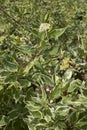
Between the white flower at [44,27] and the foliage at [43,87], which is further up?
the white flower at [44,27]

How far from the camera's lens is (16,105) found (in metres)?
1.67

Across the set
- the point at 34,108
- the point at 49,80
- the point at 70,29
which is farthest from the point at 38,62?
the point at 70,29

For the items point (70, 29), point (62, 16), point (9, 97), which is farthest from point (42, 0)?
point (9, 97)

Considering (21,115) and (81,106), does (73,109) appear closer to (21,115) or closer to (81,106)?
(81,106)

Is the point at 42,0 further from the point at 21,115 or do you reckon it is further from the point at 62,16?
the point at 21,115

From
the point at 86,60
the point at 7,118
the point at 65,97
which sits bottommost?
the point at 7,118

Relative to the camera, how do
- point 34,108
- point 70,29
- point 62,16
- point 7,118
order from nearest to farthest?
point 34,108 → point 7,118 → point 70,29 → point 62,16

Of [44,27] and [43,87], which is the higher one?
[44,27]

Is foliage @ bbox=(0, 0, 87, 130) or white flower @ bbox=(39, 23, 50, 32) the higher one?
white flower @ bbox=(39, 23, 50, 32)

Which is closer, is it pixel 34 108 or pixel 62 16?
pixel 34 108

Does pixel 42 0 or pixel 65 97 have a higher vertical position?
pixel 42 0

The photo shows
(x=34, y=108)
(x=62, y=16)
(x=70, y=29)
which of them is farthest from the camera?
(x=62, y=16)

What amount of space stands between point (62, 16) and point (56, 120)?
3858 millimetres

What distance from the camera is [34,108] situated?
1421 millimetres
